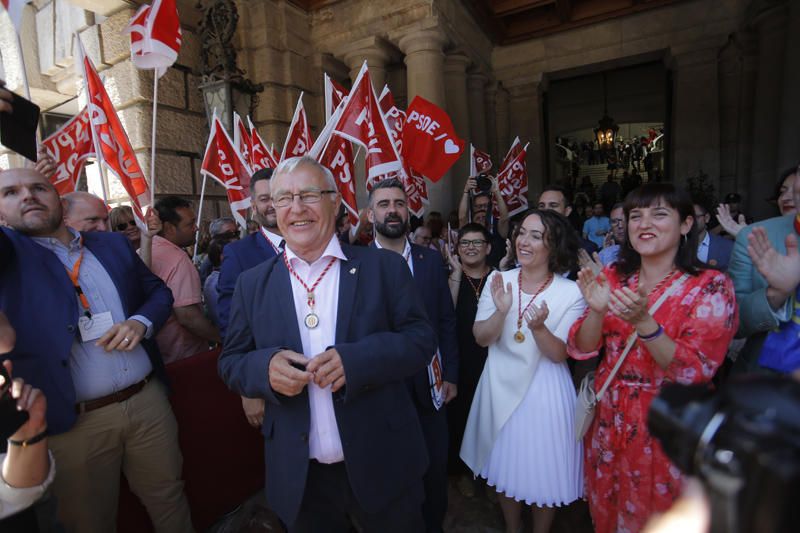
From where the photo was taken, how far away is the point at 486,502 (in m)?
2.75

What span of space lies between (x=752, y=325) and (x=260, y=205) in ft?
8.86

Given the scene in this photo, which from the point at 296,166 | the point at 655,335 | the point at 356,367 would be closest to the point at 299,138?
the point at 296,166

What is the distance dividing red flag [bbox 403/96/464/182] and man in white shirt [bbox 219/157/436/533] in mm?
2849

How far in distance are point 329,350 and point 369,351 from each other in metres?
0.13

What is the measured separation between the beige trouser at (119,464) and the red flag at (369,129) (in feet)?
8.46

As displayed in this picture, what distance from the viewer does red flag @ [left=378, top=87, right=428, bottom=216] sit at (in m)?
4.56

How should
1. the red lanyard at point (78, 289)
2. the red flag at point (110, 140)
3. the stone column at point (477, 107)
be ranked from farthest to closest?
the stone column at point (477, 107), the red flag at point (110, 140), the red lanyard at point (78, 289)

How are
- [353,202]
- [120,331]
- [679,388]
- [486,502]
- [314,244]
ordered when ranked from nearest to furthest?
[679,388] → [314,244] → [120,331] → [486,502] → [353,202]

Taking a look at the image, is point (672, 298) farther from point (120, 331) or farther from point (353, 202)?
point (353, 202)

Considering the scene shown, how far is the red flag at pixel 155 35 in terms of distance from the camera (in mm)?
3465

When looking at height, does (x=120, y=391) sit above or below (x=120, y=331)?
below

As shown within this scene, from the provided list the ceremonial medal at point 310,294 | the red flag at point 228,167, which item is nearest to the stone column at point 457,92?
the red flag at point 228,167

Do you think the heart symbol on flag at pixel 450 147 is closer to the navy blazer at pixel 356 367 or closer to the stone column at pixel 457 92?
the navy blazer at pixel 356 367

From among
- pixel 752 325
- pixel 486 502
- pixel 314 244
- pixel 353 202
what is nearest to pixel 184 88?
pixel 353 202
